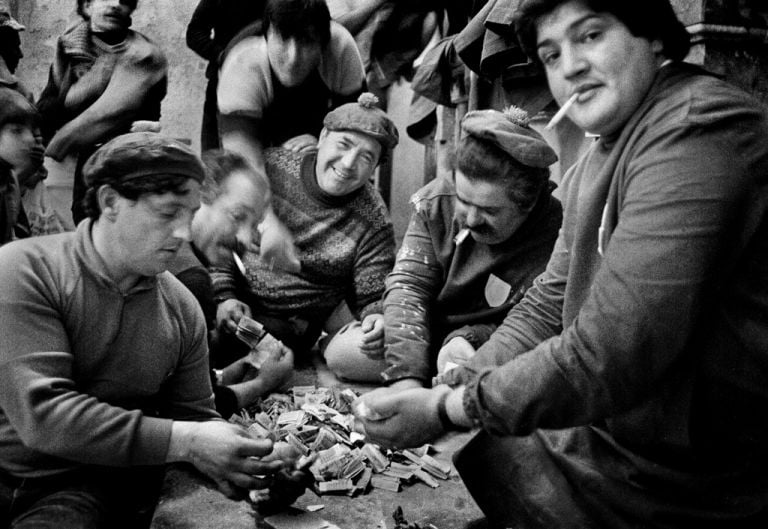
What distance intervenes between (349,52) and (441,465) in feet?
9.88

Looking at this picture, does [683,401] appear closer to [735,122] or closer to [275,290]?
[735,122]

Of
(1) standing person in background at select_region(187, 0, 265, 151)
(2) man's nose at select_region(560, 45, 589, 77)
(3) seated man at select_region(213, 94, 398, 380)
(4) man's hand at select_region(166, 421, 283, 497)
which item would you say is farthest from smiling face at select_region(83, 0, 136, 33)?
(2) man's nose at select_region(560, 45, 589, 77)

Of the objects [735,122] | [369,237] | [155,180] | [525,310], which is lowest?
[369,237]

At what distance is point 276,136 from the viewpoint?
439 centimetres

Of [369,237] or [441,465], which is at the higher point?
[369,237]

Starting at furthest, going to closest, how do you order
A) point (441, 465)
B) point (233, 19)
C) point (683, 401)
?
1. point (233, 19)
2. point (441, 465)
3. point (683, 401)

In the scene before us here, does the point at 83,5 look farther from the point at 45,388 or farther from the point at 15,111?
the point at 45,388

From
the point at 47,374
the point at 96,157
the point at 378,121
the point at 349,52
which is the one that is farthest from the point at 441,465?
the point at 349,52

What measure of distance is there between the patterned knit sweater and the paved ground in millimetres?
1659

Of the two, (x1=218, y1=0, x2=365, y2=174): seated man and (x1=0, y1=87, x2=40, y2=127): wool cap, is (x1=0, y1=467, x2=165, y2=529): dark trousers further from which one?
(x1=0, y1=87, x2=40, y2=127): wool cap

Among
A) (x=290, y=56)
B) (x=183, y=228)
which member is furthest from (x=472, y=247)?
(x=290, y=56)

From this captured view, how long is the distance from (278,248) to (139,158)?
203cm

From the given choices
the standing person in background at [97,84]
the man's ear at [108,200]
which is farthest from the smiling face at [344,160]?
the man's ear at [108,200]

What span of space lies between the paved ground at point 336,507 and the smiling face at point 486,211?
40.0 inches
